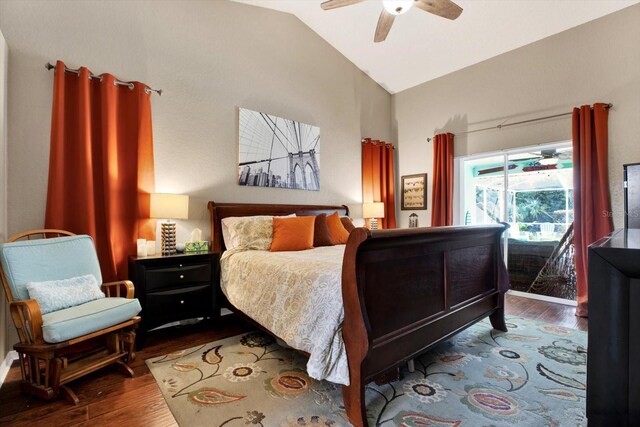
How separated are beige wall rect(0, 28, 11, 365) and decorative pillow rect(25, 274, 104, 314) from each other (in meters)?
0.56

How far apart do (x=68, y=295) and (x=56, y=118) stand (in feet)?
4.92

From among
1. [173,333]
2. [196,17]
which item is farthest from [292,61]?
[173,333]

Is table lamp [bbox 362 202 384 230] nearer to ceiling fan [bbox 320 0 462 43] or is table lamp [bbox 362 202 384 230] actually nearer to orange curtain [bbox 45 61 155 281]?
ceiling fan [bbox 320 0 462 43]

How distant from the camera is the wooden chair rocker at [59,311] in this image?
1.79 meters

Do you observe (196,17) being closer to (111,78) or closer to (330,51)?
(111,78)

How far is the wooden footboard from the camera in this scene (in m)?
1.58

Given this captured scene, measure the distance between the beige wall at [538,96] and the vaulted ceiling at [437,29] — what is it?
17 centimetres

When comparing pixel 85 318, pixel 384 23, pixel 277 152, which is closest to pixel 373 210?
pixel 277 152

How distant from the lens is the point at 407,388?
6.39 feet

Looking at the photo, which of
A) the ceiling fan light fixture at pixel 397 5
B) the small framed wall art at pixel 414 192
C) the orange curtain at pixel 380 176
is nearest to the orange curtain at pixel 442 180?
the small framed wall art at pixel 414 192

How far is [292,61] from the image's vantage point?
4219mm

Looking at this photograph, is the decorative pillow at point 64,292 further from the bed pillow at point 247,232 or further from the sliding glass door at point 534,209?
the sliding glass door at point 534,209

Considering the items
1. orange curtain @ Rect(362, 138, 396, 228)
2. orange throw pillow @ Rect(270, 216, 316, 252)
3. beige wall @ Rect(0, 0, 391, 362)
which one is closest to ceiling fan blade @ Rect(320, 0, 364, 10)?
beige wall @ Rect(0, 0, 391, 362)

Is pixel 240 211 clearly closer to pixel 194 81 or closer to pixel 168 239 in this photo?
pixel 168 239
